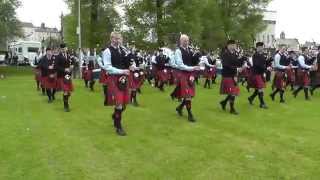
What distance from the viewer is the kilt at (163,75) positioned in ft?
78.5

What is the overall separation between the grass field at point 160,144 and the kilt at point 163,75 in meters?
7.05

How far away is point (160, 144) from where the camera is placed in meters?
10.5

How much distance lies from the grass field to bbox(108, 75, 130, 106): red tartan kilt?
660 mm

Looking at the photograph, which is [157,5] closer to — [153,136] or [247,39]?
[247,39]

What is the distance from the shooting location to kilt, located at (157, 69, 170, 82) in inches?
942

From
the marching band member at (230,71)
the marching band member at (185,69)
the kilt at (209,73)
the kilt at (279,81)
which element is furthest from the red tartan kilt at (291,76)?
the marching band member at (185,69)

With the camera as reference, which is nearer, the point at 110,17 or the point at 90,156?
the point at 90,156

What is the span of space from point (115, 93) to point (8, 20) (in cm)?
3447

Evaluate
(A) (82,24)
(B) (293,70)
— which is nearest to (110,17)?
(A) (82,24)

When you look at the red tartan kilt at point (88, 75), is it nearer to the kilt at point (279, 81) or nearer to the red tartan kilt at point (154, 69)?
the red tartan kilt at point (154, 69)

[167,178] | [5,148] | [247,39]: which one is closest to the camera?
[167,178]

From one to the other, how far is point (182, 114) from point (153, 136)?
3297 mm

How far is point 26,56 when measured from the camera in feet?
208

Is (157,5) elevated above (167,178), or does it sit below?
above
